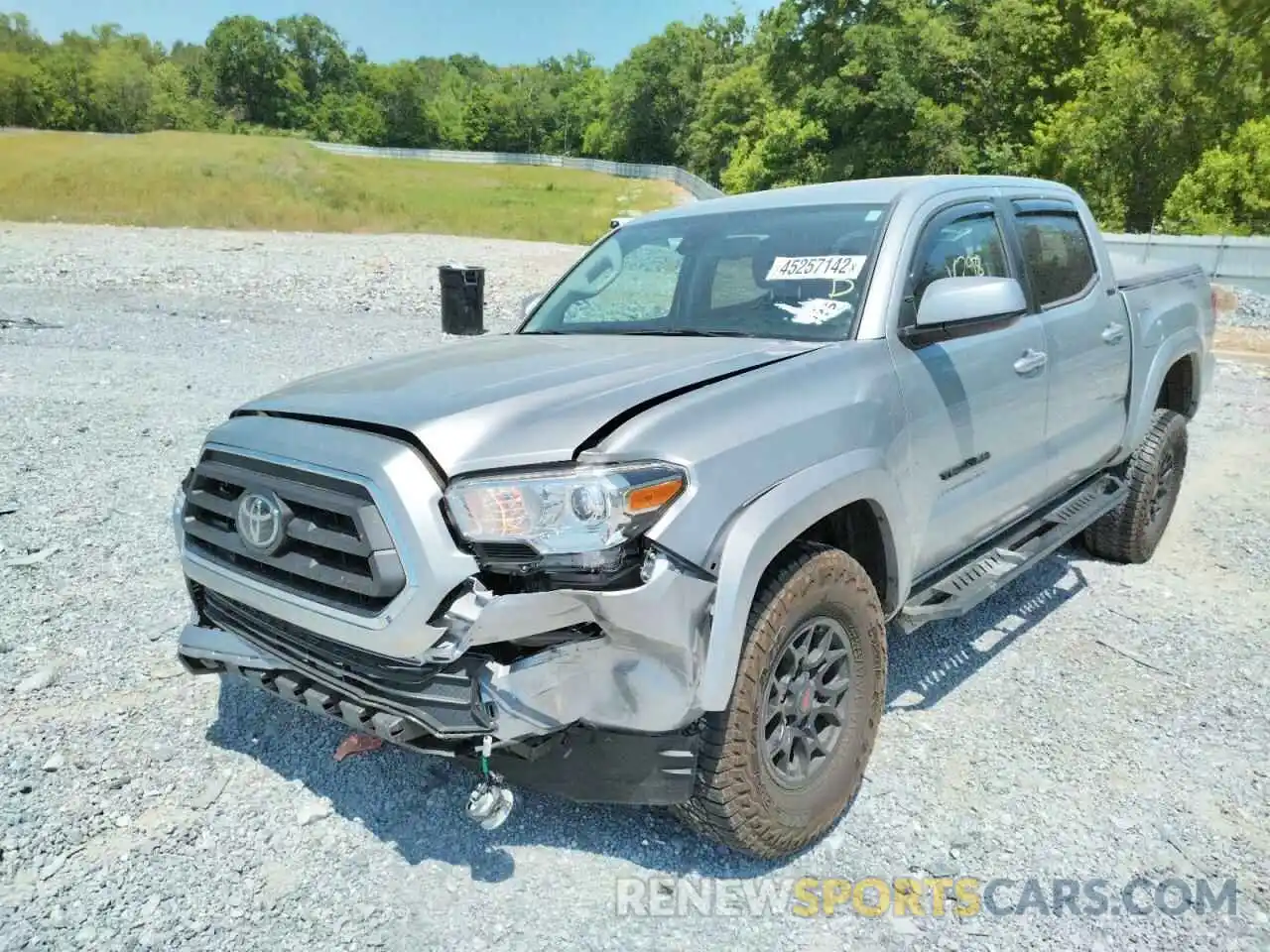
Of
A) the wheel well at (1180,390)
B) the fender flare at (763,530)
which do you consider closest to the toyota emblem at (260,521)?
the fender flare at (763,530)

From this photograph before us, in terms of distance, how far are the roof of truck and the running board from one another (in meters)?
1.42

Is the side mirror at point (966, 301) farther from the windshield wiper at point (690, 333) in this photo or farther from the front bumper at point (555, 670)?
the front bumper at point (555, 670)

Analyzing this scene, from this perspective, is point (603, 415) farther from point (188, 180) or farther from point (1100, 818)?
point (188, 180)

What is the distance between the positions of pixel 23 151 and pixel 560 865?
58.5 meters

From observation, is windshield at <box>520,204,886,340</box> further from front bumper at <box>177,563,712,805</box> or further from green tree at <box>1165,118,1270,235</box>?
green tree at <box>1165,118,1270,235</box>

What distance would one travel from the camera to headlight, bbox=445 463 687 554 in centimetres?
215

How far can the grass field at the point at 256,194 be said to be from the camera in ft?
95.1

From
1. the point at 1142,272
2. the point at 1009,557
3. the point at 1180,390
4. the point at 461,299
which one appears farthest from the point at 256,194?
the point at 1009,557

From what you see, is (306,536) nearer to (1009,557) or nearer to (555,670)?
A: (555,670)

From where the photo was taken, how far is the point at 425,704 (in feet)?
7.20

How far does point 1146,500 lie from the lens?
4867 mm

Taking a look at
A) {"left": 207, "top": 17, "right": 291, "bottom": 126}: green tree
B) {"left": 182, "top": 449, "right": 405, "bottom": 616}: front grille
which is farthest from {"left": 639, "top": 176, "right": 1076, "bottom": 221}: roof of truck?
{"left": 207, "top": 17, "right": 291, "bottom": 126}: green tree

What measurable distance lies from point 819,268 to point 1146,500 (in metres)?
2.73

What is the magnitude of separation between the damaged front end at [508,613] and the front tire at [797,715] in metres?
0.14
